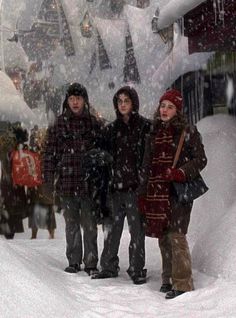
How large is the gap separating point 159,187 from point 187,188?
0.82 ft

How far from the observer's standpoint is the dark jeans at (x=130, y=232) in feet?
16.8

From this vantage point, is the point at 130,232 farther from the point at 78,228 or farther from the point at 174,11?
the point at 174,11

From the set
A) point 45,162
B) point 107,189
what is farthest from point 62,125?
point 107,189

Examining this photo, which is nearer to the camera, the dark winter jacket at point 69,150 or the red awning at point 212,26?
the dark winter jacket at point 69,150

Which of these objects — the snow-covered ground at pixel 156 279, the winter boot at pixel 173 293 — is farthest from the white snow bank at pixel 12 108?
the winter boot at pixel 173 293

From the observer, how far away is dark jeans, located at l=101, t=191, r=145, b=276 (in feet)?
16.8

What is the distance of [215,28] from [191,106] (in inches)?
63.8

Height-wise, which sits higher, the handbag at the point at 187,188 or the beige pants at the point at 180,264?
the handbag at the point at 187,188

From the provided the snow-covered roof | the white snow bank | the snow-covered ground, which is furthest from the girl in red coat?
the white snow bank

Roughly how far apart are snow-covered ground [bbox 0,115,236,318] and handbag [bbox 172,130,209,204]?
0.62 metres

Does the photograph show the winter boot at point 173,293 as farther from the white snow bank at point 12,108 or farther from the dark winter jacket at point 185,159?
the white snow bank at point 12,108

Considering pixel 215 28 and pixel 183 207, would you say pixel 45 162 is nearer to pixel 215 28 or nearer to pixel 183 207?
pixel 183 207

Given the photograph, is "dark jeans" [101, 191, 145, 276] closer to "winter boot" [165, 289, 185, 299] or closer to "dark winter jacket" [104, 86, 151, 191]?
"dark winter jacket" [104, 86, 151, 191]

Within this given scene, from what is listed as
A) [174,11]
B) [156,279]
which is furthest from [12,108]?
[156,279]
